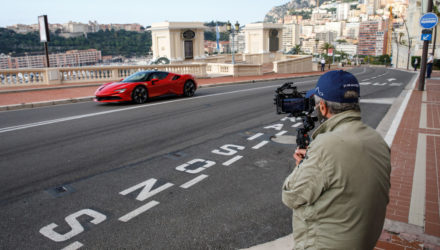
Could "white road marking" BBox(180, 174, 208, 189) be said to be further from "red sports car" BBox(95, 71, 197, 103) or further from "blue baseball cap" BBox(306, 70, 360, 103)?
"red sports car" BBox(95, 71, 197, 103)

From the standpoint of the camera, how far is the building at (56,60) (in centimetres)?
2308

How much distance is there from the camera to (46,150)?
6.86 meters

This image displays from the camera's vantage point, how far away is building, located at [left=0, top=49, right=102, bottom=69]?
23078 millimetres

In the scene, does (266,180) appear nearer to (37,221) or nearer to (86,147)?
(37,221)

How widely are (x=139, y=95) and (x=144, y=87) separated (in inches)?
A: 15.8

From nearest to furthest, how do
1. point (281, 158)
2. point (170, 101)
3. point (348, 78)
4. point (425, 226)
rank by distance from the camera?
point (348, 78), point (425, 226), point (281, 158), point (170, 101)

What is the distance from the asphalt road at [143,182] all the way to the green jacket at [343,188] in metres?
1.78

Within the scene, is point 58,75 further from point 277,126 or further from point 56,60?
point 277,126

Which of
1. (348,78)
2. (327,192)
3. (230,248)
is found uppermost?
(348,78)

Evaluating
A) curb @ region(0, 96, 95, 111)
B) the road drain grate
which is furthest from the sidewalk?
curb @ region(0, 96, 95, 111)

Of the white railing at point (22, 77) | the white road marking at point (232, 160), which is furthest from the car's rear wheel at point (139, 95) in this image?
the white railing at point (22, 77)

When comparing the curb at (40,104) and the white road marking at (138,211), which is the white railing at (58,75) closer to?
the curb at (40,104)

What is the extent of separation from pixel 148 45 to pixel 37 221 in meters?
46.8

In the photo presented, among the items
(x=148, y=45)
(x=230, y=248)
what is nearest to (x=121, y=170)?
(x=230, y=248)
